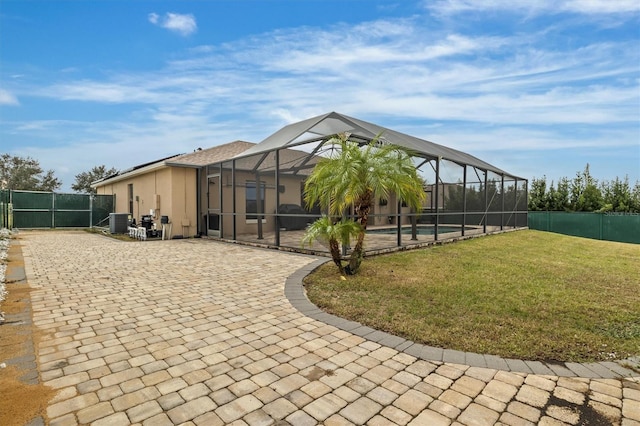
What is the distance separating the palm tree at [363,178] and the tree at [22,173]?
32.4 meters

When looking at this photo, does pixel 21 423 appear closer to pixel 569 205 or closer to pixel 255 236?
pixel 255 236

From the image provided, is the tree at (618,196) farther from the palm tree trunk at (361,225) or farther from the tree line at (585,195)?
the palm tree trunk at (361,225)

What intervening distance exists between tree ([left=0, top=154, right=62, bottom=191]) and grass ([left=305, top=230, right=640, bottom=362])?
107 ft

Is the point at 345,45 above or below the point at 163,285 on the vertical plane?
above

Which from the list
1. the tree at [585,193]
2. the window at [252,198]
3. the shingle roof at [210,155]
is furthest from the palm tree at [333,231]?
the tree at [585,193]

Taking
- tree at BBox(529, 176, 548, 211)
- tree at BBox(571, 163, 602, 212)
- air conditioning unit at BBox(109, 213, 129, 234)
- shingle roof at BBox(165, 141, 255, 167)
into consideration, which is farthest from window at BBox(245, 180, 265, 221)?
tree at BBox(571, 163, 602, 212)

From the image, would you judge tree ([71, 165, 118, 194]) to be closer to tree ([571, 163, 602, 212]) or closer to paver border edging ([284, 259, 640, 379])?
paver border edging ([284, 259, 640, 379])

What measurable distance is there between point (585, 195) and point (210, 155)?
1983 centimetres

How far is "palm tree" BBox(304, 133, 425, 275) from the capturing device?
4.97m

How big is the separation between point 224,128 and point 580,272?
1939 cm

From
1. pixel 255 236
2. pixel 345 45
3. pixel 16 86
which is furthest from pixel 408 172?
pixel 16 86

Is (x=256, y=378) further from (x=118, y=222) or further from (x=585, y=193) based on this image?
(x=585, y=193)

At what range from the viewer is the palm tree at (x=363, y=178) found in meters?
4.97

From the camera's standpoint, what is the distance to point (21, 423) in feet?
5.54
